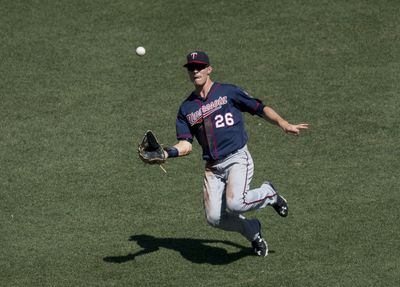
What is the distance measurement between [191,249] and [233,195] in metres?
0.97

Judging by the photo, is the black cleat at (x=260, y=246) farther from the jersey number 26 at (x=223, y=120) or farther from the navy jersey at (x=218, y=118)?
the jersey number 26 at (x=223, y=120)

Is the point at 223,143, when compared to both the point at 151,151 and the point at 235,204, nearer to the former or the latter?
the point at 235,204

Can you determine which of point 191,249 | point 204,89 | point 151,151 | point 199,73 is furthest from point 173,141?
point 151,151

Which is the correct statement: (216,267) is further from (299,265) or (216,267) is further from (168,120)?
(168,120)

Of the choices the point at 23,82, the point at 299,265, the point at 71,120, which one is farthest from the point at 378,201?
the point at 23,82

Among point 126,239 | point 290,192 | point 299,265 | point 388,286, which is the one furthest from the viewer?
point 290,192

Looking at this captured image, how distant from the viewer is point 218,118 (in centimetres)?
A: 1006

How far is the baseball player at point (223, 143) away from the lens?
1001 cm

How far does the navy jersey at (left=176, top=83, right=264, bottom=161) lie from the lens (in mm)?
10062

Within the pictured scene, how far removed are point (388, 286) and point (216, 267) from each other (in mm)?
1884

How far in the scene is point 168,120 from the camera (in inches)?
538

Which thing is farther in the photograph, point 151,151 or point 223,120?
point 223,120

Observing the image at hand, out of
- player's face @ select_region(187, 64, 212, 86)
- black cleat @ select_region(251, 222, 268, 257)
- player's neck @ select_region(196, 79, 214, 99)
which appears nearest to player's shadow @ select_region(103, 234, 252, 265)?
black cleat @ select_region(251, 222, 268, 257)

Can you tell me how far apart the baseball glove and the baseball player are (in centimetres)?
30
